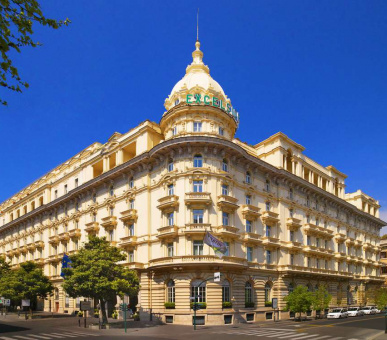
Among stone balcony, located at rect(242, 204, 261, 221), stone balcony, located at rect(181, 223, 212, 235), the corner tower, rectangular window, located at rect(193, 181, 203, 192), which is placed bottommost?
stone balcony, located at rect(181, 223, 212, 235)

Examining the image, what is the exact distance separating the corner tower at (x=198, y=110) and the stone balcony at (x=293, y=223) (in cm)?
1461

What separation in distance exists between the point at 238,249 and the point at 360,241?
134 ft

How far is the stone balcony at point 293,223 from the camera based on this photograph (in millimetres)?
53344

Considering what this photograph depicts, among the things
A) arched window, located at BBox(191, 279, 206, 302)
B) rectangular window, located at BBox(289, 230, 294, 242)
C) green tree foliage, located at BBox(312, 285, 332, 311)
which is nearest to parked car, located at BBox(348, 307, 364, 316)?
green tree foliage, located at BBox(312, 285, 332, 311)

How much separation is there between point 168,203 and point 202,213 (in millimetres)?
3979

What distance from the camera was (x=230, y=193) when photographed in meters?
45.2

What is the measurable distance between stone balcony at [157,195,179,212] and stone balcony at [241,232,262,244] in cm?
937

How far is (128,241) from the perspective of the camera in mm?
47969

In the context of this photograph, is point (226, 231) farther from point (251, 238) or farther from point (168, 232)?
point (168, 232)

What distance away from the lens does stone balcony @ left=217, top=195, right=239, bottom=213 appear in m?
43.1

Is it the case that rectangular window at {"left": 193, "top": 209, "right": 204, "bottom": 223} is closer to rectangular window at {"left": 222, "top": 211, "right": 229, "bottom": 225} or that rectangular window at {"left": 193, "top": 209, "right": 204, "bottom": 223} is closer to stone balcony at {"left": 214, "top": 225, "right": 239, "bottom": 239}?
stone balcony at {"left": 214, "top": 225, "right": 239, "bottom": 239}

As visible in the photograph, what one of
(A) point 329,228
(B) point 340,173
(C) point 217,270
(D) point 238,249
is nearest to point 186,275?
(C) point 217,270

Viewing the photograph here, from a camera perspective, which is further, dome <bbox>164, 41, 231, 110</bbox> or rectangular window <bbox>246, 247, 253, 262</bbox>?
dome <bbox>164, 41, 231, 110</bbox>

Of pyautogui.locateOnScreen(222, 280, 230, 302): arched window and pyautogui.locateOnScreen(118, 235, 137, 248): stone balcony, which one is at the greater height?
pyautogui.locateOnScreen(118, 235, 137, 248): stone balcony
